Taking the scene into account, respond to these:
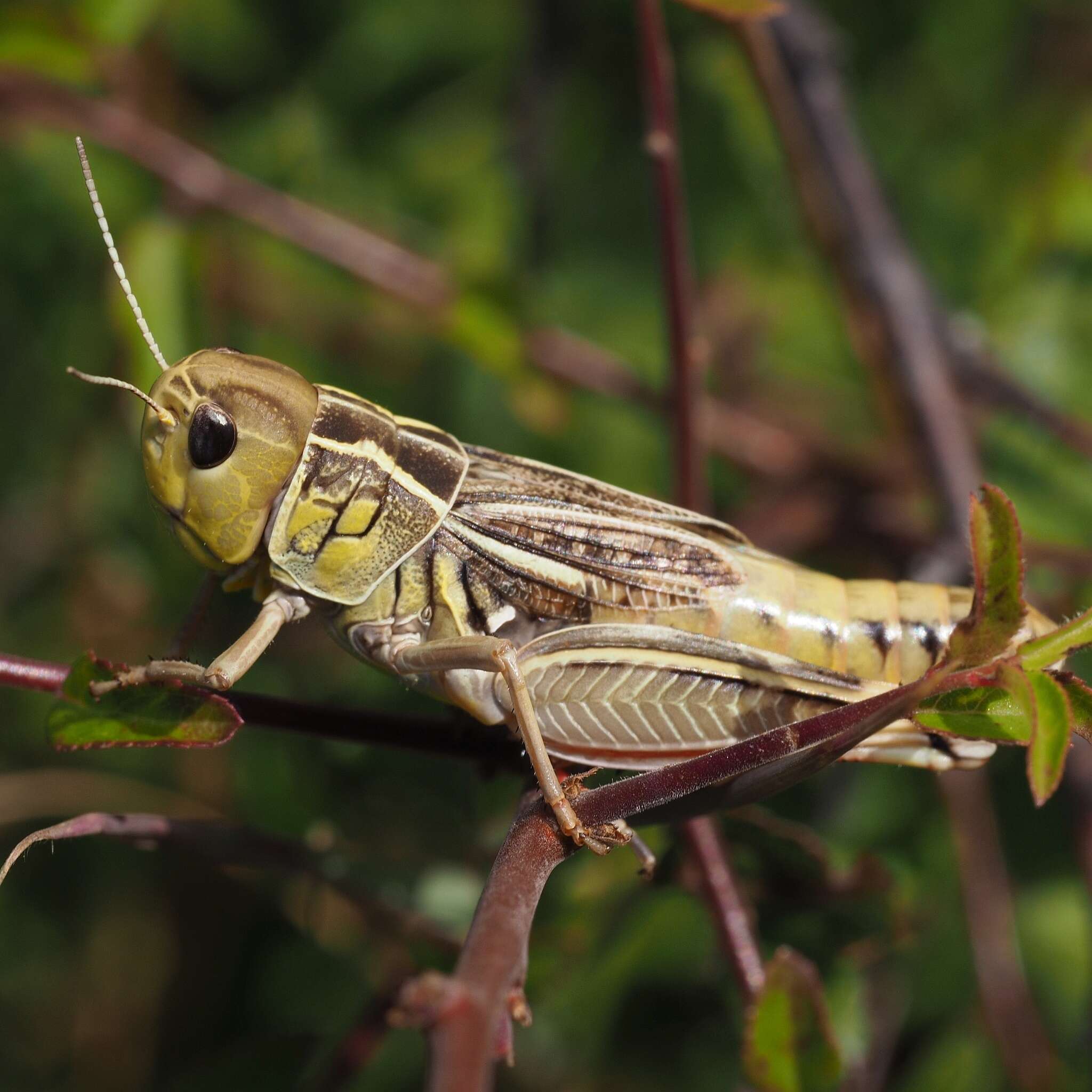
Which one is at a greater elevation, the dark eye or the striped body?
the dark eye

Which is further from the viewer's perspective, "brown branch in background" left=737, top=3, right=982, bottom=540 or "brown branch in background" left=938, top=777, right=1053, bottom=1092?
"brown branch in background" left=737, top=3, right=982, bottom=540

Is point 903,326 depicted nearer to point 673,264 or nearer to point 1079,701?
point 673,264

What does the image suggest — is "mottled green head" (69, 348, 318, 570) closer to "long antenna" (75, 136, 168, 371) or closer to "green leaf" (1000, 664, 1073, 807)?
"long antenna" (75, 136, 168, 371)

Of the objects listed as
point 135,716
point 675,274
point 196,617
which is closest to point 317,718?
point 135,716

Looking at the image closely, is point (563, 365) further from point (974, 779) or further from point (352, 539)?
point (974, 779)

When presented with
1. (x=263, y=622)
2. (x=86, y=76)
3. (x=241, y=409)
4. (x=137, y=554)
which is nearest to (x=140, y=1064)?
(x=137, y=554)

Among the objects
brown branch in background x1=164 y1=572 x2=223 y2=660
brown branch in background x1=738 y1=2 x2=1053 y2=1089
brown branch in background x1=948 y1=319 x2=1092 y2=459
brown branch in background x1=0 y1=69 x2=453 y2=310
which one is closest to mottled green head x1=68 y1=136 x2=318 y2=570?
brown branch in background x1=164 y1=572 x2=223 y2=660
